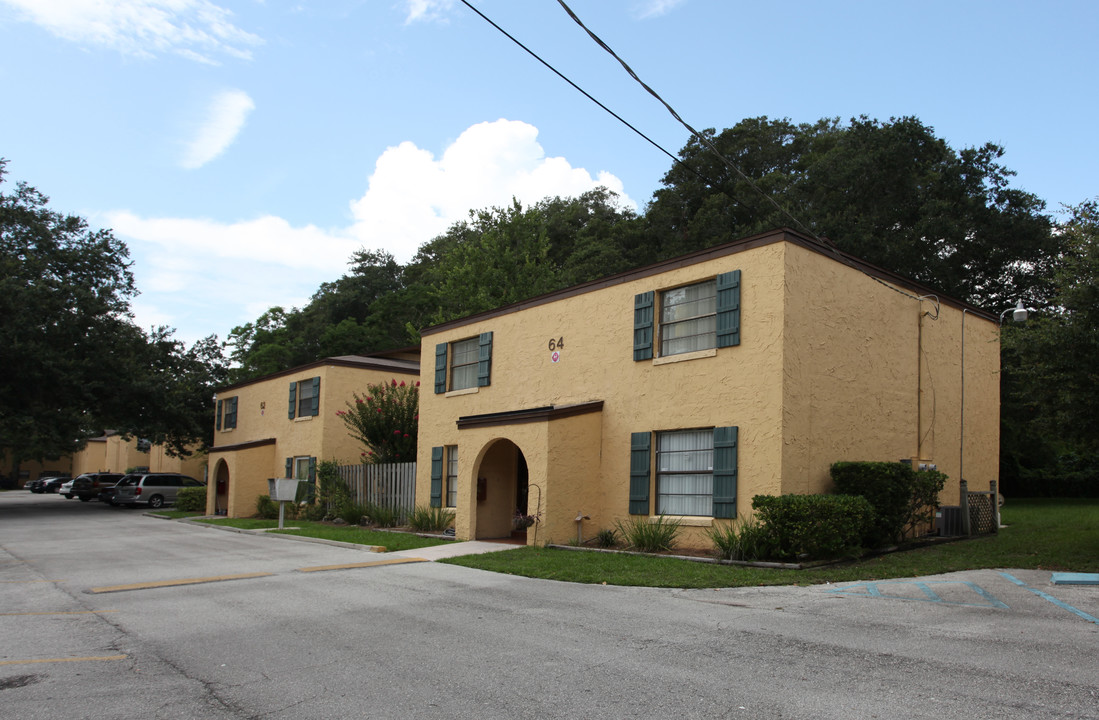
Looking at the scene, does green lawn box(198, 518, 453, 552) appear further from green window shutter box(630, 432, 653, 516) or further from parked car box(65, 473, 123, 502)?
parked car box(65, 473, 123, 502)

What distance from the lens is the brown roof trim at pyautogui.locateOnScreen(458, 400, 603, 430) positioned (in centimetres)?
1569

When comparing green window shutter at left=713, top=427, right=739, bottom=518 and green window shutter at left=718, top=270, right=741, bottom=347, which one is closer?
green window shutter at left=713, top=427, right=739, bottom=518

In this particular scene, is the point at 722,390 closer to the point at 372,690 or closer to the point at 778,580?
the point at 778,580

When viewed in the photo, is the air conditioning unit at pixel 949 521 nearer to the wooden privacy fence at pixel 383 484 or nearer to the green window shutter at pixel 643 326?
the green window shutter at pixel 643 326

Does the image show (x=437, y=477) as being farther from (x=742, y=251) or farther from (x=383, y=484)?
(x=742, y=251)

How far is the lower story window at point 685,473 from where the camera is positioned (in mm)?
14531

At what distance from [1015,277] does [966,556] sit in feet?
80.2

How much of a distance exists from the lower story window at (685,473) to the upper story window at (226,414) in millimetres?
23399

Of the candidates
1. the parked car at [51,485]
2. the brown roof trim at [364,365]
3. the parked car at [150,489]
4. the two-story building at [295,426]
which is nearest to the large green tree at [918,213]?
the brown roof trim at [364,365]

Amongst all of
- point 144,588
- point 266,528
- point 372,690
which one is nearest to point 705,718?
point 372,690

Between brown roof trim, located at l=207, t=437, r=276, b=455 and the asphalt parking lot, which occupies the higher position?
brown roof trim, located at l=207, t=437, r=276, b=455

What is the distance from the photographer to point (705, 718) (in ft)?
16.8

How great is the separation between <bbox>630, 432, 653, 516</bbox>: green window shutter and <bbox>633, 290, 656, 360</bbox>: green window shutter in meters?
1.57

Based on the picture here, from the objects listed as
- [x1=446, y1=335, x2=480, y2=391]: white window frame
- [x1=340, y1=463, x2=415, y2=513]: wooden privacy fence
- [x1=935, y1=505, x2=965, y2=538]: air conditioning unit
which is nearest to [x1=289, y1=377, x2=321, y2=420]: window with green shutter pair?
[x1=340, y1=463, x2=415, y2=513]: wooden privacy fence
